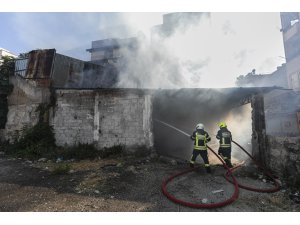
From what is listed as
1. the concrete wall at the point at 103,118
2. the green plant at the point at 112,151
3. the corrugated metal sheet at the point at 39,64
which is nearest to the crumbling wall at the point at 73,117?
the concrete wall at the point at 103,118

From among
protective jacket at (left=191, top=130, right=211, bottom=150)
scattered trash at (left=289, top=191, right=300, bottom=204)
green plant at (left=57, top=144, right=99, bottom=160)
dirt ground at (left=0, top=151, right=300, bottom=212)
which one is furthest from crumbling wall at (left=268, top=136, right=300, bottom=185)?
green plant at (left=57, top=144, right=99, bottom=160)

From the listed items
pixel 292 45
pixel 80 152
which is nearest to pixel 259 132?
pixel 80 152

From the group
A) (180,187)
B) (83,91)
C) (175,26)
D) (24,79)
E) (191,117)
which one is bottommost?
(180,187)

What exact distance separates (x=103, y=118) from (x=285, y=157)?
6.88m

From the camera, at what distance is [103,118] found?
9.95 metres

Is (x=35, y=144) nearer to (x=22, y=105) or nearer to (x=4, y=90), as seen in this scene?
(x=22, y=105)

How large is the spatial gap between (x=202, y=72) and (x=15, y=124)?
14.5 m

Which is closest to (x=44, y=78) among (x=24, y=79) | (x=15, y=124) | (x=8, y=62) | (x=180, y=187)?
(x=24, y=79)

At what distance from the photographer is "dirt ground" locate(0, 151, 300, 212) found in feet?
15.6

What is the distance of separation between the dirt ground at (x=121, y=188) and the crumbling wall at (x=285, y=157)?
53 cm

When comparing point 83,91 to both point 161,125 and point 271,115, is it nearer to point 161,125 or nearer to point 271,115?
point 161,125

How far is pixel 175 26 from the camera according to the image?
22547mm

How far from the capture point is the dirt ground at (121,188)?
4.77 metres

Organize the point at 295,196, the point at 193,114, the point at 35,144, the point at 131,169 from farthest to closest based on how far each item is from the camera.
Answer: the point at 193,114, the point at 35,144, the point at 131,169, the point at 295,196
